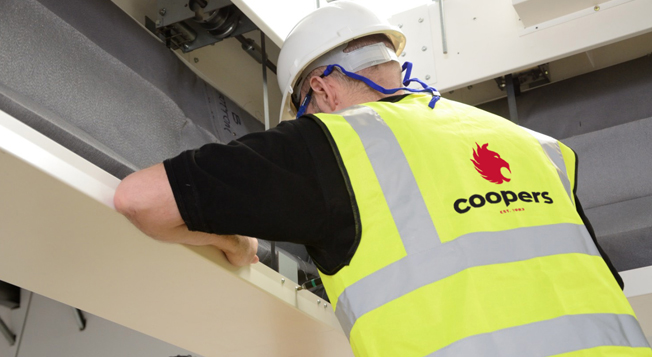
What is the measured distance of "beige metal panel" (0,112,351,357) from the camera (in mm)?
1022

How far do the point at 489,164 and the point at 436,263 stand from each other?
263mm

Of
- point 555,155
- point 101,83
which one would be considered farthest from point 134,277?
point 555,155

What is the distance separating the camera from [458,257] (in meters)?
1.07

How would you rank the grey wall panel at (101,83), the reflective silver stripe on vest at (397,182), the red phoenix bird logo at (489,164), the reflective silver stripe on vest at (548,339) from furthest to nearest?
the grey wall panel at (101,83)
the red phoenix bird logo at (489,164)
the reflective silver stripe on vest at (397,182)
the reflective silver stripe on vest at (548,339)

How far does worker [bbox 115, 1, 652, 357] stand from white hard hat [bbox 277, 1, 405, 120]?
0.57 m

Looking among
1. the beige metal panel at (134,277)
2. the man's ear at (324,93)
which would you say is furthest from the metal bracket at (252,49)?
the beige metal panel at (134,277)

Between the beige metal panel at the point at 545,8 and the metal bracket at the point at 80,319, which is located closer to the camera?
the beige metal panel at the point at 545,8

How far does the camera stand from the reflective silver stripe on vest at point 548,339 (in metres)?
0.99

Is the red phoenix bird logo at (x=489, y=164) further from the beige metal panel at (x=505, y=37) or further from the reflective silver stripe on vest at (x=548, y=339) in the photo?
the beige metal panel at (x=505, y=37)

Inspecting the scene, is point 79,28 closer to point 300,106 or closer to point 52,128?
point 52,128

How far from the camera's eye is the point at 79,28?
6.23ft

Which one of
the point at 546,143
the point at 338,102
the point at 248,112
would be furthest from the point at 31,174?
the point at 248,112

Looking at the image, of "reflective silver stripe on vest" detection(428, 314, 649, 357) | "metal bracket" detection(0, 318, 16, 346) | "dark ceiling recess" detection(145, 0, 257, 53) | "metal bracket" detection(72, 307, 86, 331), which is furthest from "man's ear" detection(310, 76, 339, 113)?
"metal bracket" detection(0, 318, 16, 346)

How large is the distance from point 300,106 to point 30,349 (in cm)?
328
